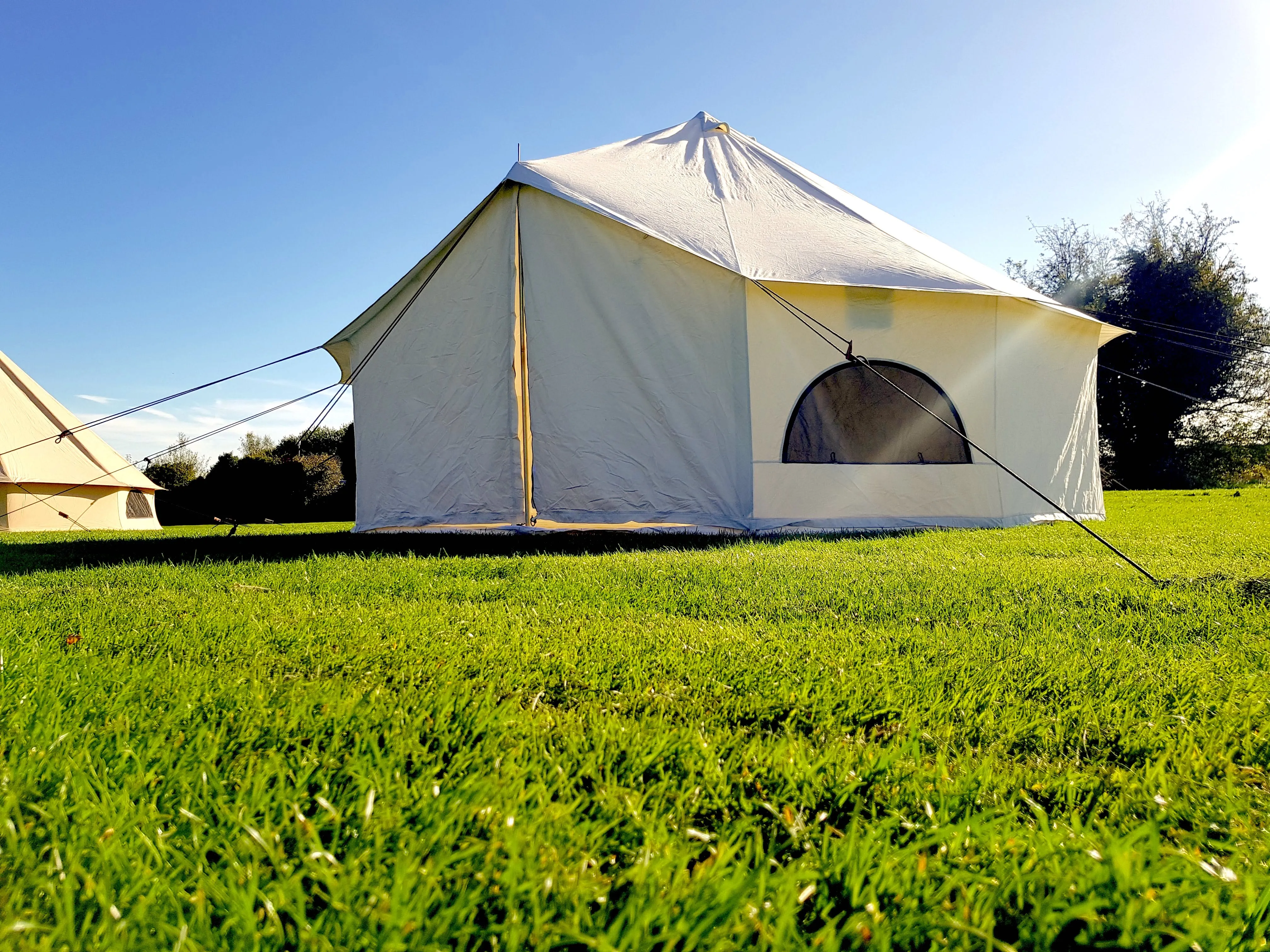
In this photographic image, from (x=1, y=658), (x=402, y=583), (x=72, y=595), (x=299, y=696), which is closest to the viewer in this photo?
(x=299, y=696)

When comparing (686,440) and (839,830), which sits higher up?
(686,440)

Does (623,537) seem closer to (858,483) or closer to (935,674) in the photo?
(858,483)

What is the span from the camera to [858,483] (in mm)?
5789

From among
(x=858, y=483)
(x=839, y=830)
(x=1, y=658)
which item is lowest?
(x=839, y=830)

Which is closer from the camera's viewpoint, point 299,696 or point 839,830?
point 839,830

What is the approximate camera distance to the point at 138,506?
12828 mm

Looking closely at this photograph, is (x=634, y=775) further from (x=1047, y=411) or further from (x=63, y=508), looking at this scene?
(x=63, y=508)

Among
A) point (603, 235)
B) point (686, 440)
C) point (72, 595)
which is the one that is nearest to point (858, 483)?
point (686, 440)

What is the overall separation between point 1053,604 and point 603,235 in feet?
14.0

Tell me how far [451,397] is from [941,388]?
3972 mm

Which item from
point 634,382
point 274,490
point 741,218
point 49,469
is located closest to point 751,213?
point 741,218

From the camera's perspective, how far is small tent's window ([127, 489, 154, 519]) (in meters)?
12.5

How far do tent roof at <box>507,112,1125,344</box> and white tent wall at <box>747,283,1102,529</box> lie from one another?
209 mm

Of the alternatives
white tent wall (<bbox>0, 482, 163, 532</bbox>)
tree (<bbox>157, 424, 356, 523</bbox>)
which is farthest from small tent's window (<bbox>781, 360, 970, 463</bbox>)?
tree (<bbox>157, 424, 356, 523</bbox>)
